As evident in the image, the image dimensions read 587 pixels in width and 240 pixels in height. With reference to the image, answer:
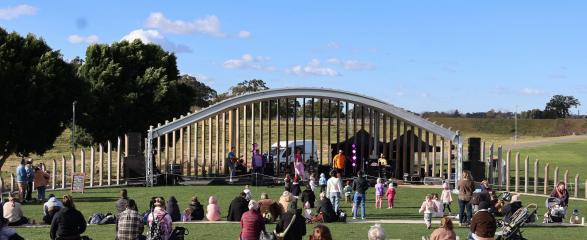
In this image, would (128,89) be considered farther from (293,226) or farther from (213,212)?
(293,226)

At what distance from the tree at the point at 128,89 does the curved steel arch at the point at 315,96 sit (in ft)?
33.1

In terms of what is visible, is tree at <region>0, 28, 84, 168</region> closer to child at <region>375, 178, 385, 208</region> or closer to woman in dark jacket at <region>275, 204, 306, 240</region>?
child at <region>375, 178, 385, 208</region>

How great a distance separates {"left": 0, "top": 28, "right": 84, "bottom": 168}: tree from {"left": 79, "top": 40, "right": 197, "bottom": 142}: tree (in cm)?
477

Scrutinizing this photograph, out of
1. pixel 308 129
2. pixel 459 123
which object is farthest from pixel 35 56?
pixel 459 123

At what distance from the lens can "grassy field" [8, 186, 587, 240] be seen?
19.9 meters

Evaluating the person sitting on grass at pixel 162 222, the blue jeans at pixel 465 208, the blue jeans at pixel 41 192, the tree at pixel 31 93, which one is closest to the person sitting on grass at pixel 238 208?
the blue jeans at pixel 465 208

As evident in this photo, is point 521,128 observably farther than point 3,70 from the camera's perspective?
Yes

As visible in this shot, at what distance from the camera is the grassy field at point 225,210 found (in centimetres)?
1991

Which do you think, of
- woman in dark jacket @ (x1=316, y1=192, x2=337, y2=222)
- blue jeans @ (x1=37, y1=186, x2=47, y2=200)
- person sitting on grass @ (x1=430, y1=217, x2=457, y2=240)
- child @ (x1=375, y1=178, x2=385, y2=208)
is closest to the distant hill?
child @ (x1=375, y1=178, x2=385, y2=208)

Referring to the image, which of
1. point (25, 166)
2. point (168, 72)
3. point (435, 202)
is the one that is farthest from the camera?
point (168, 72)

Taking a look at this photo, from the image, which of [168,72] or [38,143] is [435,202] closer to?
[38,143]

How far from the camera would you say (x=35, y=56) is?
42250mm

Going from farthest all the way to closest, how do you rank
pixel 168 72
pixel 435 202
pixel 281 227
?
1. pixel 168 72
2. pixel 435 202
3. pixel 281 227

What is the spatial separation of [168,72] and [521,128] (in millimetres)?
74266
